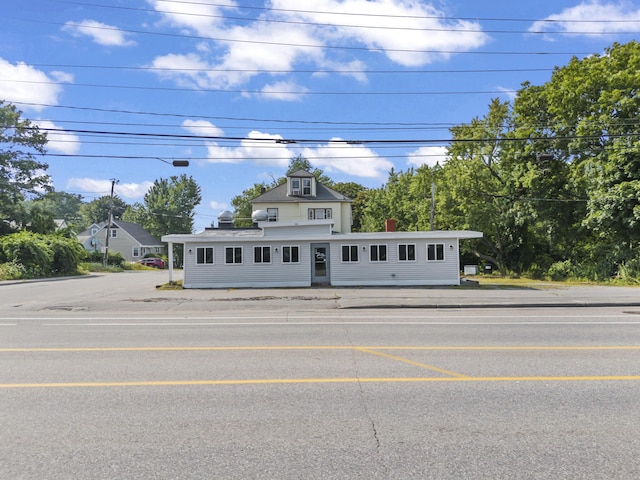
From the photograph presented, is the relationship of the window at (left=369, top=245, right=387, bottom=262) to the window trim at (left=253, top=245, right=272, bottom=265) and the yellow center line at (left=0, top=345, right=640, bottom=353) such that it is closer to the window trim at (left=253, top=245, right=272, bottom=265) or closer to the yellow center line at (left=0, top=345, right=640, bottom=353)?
the window trim at (left=253, top=245, right=272, bottom=265)

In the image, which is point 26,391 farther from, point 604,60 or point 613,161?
point 604,60

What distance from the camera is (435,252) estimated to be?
2472 centimetres

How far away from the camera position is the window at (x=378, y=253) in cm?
2484

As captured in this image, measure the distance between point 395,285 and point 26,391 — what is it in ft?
66.6

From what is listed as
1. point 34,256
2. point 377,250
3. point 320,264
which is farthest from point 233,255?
point 34,256

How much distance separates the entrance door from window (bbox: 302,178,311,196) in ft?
65.9

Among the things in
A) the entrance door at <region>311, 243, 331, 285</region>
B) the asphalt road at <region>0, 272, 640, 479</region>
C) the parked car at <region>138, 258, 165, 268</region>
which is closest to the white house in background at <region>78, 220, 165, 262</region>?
the parked car at <region>138, 258, 165, 268</region>

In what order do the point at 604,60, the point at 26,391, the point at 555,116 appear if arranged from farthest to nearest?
the point at 555,116 < the point at 604,60 < the point at 26,391

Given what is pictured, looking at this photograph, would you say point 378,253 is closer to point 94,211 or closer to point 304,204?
point 304,204

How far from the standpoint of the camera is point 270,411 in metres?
4.88

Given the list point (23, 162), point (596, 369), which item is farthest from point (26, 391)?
point (23, 162)

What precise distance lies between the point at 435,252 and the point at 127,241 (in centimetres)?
6075

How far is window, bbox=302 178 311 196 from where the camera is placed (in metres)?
44.7

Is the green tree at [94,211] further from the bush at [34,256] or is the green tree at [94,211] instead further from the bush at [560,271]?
the bush at [560,271]
